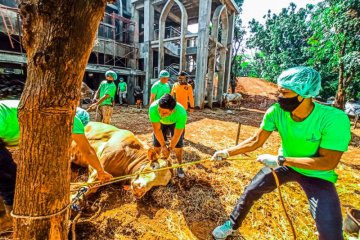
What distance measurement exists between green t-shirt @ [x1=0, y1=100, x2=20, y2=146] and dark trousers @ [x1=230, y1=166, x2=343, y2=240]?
2.89 m

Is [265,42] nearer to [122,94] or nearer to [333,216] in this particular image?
[122,94]

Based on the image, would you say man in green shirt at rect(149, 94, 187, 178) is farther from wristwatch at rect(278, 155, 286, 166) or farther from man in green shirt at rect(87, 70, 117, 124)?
man in green shirt at rect(87, 70, 117, 124)

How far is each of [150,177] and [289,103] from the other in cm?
231

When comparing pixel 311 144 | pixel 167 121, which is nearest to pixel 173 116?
pixel 167 121

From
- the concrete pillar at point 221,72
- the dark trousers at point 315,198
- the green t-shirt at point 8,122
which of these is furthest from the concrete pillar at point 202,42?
the green t-shirt at point 8,122

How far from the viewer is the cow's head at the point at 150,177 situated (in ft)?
10.1

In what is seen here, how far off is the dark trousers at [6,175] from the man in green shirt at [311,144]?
295cm

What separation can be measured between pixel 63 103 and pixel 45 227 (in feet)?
3.30

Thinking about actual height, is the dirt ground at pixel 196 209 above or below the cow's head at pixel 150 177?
below

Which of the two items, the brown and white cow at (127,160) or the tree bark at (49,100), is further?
the brown and white cow at (127,160)

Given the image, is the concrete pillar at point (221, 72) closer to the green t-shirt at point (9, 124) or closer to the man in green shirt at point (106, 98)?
the man in green shirt at point (106, 98)

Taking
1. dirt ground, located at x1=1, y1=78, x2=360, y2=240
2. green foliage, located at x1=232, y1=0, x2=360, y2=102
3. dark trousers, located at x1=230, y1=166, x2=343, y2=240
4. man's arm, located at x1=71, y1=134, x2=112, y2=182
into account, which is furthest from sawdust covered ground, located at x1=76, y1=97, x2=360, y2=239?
green foliage, located at x1=232, y1=0, x2=360, y2=102

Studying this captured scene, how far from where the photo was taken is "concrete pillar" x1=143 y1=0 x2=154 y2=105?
16.7 meters

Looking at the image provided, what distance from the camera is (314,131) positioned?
2.06 metres
